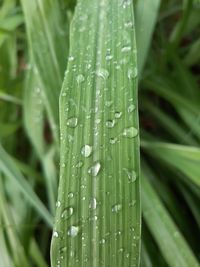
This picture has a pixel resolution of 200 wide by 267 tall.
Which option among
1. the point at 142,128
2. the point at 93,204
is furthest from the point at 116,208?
the point at 142,128

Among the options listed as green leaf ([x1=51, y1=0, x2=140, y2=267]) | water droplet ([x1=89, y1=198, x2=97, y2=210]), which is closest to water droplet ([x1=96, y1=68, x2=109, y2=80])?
green leaf ([x1=51, y1=0, x2=140, y2=267])

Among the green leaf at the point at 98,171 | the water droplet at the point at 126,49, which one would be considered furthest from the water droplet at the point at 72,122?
the water droplet at the point at 126,49

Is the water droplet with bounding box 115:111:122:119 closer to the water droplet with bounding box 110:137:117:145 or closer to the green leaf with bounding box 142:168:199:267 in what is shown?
the water droplet with bounding box 110:137:117:145

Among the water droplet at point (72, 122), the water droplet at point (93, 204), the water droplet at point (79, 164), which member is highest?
the water droplet at point (72, 122)

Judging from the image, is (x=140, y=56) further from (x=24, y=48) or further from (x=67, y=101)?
(x=24, y=48)

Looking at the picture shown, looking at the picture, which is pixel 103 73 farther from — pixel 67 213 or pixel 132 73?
pixel 67 213

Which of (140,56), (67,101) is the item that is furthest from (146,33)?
(67,101)

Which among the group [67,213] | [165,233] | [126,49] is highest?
[126,49]

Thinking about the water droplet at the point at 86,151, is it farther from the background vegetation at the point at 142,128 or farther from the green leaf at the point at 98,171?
the background vegetation at the point at 142,128
